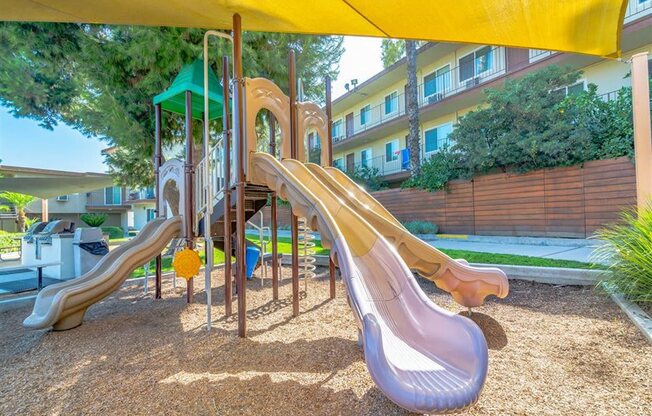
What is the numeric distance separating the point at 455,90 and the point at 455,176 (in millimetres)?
5859

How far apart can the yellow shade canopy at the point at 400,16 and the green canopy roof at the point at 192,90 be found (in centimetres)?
100

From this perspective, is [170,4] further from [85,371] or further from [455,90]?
[455,90]

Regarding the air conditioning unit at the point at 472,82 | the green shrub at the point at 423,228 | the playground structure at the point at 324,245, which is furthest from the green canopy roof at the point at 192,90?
the air conditioning unit at the point at 472,82

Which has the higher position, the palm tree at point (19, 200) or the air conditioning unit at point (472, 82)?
the air conditioning unit at point (472, 82)

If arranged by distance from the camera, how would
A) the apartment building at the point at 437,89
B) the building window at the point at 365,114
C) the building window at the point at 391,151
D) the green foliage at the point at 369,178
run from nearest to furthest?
1. the apartment building at the point at 437,89
2. the green foliage at the point at 369,178
3. the building window at the point at 391,151
4. the building window at the point at 365,114

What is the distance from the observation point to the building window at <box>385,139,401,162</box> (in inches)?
783

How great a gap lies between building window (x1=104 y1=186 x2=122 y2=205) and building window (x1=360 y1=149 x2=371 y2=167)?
2387 centimetres

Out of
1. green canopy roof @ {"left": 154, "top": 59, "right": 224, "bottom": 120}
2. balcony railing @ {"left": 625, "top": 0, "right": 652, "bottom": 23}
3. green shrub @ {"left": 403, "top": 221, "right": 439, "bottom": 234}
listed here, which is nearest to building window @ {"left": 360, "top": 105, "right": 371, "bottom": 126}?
green shrub @ {"left": 403, "top": 221, "right": 439, "bottom": 234}

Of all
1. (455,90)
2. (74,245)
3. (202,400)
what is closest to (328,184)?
(202,400)

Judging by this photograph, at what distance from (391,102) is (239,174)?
1789 centimetres

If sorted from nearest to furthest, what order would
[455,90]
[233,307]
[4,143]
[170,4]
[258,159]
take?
[170,4], [258,159], [233,307], [4,143], [455,90]

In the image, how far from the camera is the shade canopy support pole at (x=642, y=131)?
517cm

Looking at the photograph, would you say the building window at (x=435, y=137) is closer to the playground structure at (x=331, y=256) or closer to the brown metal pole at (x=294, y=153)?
the playground structure at (x=331, y=256)

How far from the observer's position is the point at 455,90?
16297mm
